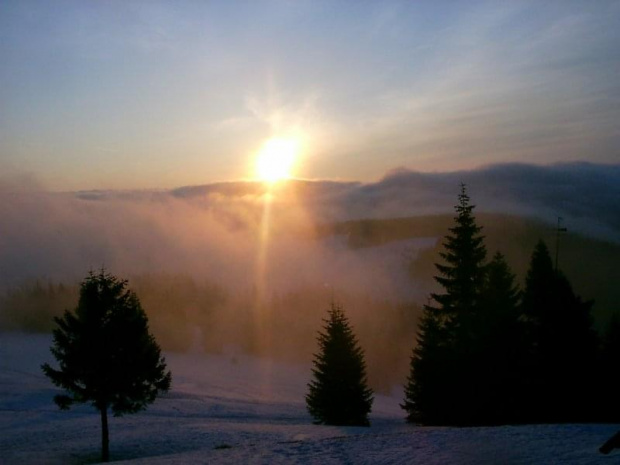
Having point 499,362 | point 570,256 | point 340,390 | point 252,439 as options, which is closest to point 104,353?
point 252,439

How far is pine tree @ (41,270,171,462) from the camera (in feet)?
75.2

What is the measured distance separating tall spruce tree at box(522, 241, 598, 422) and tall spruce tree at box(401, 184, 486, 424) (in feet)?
8.28

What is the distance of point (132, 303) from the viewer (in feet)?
81.8

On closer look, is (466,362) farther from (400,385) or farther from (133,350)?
(400,385)

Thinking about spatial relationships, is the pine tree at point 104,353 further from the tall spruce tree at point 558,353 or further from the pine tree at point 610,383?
the pine tree at point 610,383

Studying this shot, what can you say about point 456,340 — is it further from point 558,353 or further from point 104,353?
point 104,353

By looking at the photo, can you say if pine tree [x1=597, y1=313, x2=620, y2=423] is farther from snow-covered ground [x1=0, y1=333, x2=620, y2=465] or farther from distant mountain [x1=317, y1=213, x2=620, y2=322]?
distant mountain [x1=317, y1=213, x2=620, y2=322]

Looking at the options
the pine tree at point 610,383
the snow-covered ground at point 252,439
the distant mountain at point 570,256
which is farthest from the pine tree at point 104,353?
the distant mountain at point 570,256

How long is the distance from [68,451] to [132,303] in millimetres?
6746

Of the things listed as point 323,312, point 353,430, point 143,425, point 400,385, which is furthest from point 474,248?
point 323,312

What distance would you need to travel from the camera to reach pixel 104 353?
2305 centimetres

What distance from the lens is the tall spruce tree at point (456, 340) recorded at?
25641mm

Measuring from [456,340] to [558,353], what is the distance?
171 inches

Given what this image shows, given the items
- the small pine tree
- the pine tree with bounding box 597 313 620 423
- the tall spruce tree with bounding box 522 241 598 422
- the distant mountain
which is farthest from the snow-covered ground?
the distant mountain
